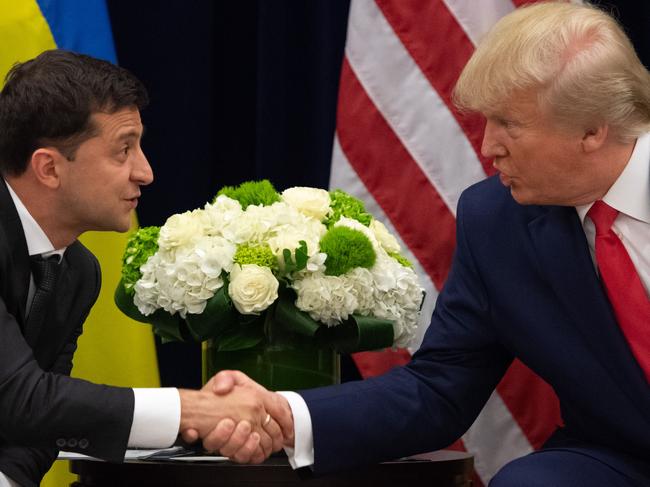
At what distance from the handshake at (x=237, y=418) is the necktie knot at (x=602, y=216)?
65cm

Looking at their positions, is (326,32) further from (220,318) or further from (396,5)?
(220,318)

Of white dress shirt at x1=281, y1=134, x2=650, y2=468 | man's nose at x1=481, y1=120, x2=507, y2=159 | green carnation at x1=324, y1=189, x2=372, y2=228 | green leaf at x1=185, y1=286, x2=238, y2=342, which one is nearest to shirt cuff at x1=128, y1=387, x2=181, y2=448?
green leaf at x1=185, y1=286, x2=238, y2=342

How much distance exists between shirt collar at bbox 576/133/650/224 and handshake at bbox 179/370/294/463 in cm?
71

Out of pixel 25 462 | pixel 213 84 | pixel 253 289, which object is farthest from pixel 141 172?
pixel 213 84

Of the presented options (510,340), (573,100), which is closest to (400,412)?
(510,340)

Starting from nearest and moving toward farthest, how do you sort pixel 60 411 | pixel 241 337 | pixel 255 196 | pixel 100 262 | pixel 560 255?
1. pixel 60 411
2. pixel 560 255
3. pixel 241 337
4. pixel 255 196
5. pixel 100 262

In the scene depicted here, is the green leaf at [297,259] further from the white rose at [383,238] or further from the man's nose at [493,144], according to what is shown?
the man's nose at [493,144]

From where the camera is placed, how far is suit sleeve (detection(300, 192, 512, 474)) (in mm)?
2252

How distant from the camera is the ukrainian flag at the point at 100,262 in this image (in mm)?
3080

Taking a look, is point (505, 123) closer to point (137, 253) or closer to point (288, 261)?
point (288, 261)

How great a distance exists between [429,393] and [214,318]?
0.44 metres

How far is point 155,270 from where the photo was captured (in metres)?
2.35

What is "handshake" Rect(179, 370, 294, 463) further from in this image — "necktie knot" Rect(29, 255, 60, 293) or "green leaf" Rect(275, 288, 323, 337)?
"necktie knot" Rect(29, 255, 60, 293)

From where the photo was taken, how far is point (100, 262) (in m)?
3.10
